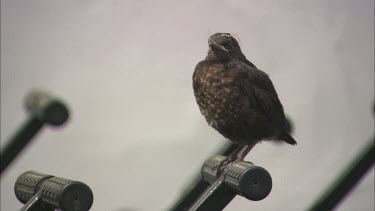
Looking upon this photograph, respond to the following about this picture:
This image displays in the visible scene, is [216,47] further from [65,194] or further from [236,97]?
[65,194]

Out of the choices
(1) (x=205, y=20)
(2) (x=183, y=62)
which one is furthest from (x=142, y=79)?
(1) (x=205, y=20)

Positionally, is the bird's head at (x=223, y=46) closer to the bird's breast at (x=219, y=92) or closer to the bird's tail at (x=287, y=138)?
the bird's breast at (x=219, y=92)

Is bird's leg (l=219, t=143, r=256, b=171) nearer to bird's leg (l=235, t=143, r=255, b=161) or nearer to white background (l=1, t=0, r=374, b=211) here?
bird's leg (l=235, t=143, r=255, b=161)

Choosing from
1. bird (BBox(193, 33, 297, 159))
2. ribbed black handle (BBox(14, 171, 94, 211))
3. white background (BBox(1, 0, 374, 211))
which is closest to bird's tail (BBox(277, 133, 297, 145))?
bird (BBox(193, 33, 297, 159))

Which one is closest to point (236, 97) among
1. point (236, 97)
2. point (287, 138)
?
point (236, 97)

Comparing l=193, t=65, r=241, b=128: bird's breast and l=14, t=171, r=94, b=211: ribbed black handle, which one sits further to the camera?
l=193, t=65, r=241, b=128: bird's breast

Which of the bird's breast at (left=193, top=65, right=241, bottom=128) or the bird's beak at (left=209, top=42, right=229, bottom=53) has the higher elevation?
the bird's beak at (left=209, top=42, right=229, bottom=53)

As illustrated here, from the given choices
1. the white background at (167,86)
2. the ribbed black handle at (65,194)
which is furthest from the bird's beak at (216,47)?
the ribbed black handle at (65,194)

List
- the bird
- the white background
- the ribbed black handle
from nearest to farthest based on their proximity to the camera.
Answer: the ribbed black handle, the bird, the white background
